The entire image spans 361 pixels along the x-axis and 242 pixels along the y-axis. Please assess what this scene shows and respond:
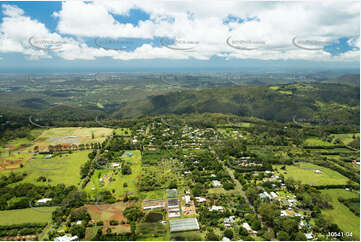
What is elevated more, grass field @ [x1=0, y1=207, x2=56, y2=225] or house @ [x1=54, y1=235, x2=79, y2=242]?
house @ [x1=54, y1=235, x2=79, y2=242]

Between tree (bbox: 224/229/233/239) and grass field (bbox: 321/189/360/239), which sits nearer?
tree (bbox: 224/229/233/239)

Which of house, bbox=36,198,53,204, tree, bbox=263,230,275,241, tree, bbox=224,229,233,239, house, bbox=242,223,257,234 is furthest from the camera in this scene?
house, bbox=36,198,53,204

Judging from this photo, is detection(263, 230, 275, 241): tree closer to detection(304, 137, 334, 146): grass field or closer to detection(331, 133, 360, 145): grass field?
detection(304, 137, 334, 146): grass field

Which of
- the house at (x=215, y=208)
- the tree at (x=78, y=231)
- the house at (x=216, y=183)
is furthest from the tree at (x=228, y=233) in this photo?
the tree at (x=78, y=231)

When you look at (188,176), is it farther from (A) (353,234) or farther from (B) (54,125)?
(B) (54,125)

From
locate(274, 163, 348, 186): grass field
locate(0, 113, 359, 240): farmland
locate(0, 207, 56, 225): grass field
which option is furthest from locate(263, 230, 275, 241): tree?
locate(0, 207, 56, 225): grass field

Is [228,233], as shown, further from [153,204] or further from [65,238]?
[65,238]

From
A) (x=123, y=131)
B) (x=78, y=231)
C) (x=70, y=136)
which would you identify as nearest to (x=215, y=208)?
(x=78, y=231)
